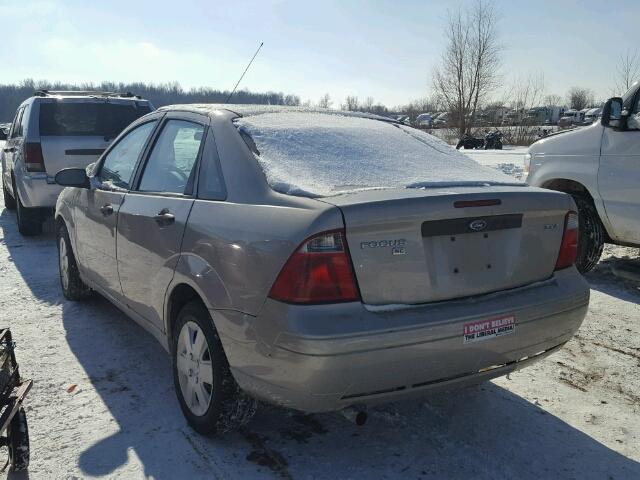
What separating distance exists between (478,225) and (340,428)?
Result: 1.32m

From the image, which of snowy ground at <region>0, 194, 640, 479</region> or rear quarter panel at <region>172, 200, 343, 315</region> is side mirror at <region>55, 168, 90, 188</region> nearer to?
snowy ground at <region>0, 194, 640, 479</region>

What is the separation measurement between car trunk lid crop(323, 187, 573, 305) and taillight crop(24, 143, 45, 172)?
6348 millimetres

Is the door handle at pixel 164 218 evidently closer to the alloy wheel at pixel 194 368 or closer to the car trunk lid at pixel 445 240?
the alloy wheel at pixel 194 368

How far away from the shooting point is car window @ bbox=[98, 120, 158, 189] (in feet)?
12.7

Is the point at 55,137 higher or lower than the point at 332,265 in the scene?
higher

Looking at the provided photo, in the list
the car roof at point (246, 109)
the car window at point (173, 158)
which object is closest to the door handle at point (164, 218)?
the car window at point (173, 158)

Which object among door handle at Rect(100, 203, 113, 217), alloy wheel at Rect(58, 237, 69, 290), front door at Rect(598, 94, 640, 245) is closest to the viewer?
door handle at Rect(100, 203, 113, 217)

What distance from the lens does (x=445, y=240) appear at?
2465 millimetres

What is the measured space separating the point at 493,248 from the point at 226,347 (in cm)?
131

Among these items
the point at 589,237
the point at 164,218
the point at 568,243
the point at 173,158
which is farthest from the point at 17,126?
the point at 568,243

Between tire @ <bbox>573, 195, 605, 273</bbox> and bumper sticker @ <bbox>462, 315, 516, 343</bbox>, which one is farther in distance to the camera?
tire @ <bbox>573, 195, 605, 273</bbox>

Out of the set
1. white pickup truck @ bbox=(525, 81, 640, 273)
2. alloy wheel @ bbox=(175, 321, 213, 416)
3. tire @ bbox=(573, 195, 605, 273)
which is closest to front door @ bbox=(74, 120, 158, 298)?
alloy wheel @ bbox=(175, 321, 213, 416)

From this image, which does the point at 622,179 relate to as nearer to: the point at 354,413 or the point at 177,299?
the point at 354,413

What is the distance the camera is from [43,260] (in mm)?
6715
